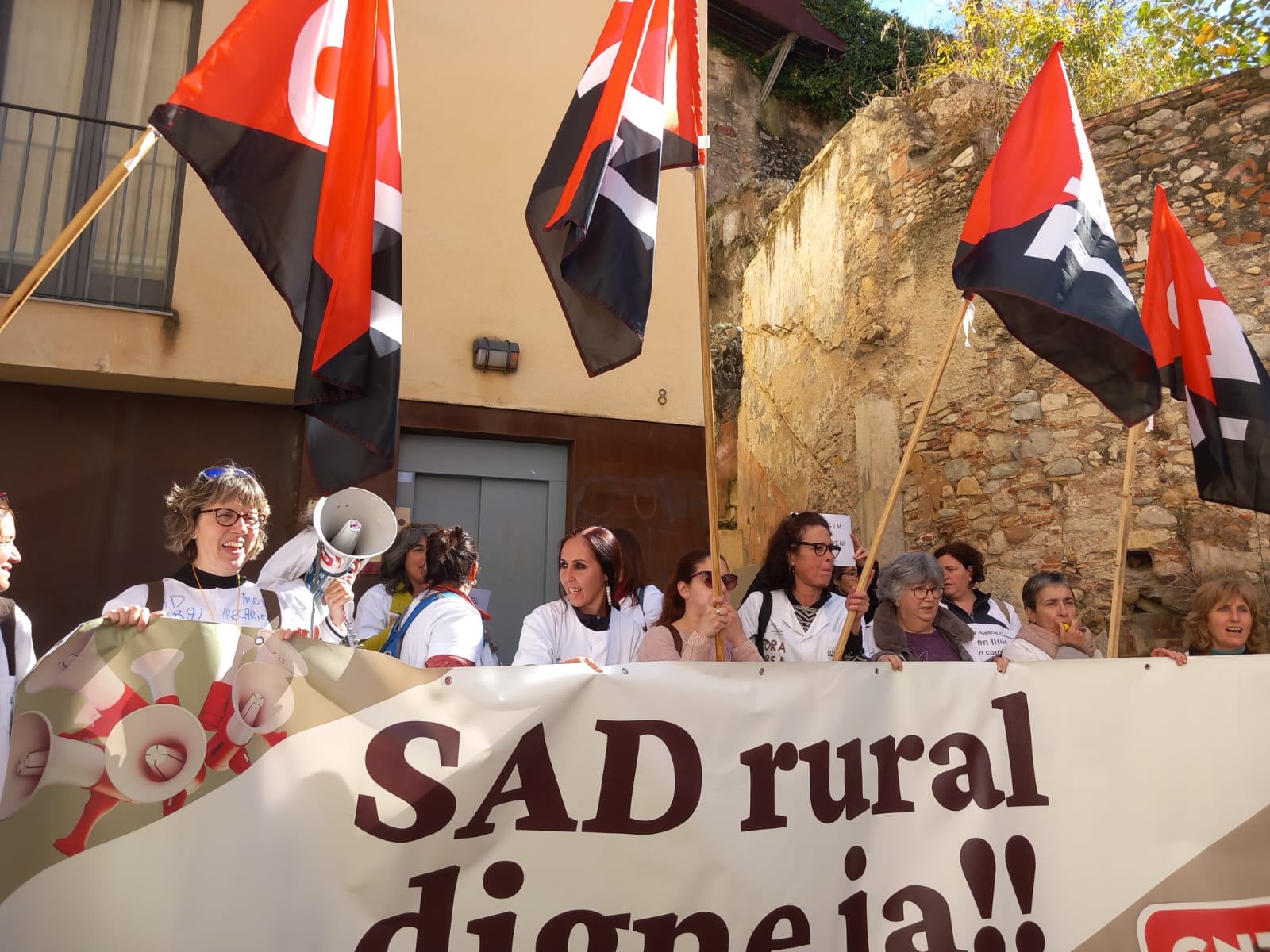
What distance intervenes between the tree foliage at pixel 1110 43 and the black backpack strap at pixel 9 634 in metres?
8.46

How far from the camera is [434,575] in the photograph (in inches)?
150

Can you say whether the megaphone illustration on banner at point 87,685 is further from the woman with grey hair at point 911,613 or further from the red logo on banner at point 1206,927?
the red logo on banner at point 1206,927

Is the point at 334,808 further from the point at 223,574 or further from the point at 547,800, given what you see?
the point at 223,574

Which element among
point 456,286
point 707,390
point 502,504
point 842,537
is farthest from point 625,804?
point 456,286

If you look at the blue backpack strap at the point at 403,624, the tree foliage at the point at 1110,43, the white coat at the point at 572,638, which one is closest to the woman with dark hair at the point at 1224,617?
the white coat at the point at 572,638

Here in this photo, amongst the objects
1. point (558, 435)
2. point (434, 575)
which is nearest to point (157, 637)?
point (434, 575)

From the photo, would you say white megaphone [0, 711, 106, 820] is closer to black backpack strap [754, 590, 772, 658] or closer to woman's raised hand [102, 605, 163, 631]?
woman's raised hand [102, 605, 163, 631]

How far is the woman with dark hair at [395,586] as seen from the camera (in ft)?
15.5

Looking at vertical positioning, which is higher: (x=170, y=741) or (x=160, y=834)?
(x=170, y=741)

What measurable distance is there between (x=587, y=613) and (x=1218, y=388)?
8.88 feet

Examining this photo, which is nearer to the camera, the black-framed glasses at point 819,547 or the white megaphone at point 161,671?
the white megaphone at point 161,671

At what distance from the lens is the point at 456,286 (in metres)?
7.02

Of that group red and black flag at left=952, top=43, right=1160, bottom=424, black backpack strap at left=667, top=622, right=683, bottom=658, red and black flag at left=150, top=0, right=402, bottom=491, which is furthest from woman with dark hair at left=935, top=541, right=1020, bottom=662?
red and black flag at left=150, top=0, right=402, bottom=491

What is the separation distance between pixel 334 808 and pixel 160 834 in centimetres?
42
